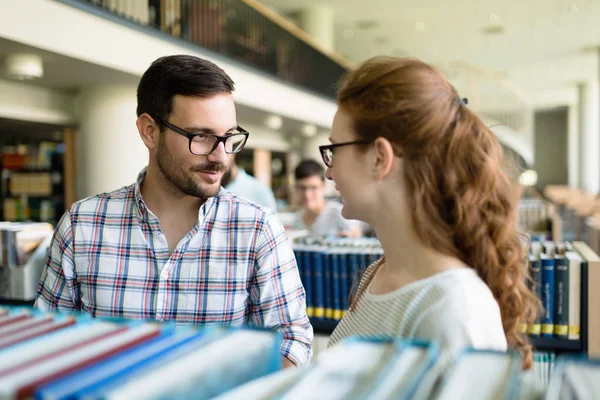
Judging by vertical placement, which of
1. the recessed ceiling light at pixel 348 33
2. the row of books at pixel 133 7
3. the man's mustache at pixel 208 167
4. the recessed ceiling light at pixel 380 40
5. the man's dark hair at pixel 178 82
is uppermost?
the recessed ceiling light at pixel 348 33

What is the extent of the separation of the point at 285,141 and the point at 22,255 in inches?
413

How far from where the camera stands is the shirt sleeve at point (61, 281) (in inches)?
52.9

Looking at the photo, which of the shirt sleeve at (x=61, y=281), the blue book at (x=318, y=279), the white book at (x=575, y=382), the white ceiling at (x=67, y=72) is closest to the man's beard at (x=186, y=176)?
the shirt sleeve at (x=61, y=281)

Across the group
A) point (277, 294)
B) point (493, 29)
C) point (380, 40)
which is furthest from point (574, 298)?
point (380, 40)

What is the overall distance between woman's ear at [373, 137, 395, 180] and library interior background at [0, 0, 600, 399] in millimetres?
238

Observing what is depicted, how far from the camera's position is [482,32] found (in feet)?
40.7

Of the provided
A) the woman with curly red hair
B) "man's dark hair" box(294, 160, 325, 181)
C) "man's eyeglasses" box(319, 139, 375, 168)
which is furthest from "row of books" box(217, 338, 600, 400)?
"man's dark hair" box(294, 160, 325, 181)

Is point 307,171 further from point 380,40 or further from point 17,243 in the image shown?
point 380,40

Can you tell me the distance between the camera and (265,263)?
1.33m

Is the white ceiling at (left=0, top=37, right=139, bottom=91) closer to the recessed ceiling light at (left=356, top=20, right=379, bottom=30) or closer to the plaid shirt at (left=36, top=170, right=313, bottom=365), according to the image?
the plaid shirt at (left=36, top=170, right=313, bottom=365)

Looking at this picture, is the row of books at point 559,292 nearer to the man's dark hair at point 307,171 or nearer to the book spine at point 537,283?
the book spine at point 537,283

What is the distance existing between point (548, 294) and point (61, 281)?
198 cm

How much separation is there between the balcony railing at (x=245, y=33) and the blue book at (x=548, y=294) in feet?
13.7

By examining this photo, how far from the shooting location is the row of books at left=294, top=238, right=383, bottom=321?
2.69 m
